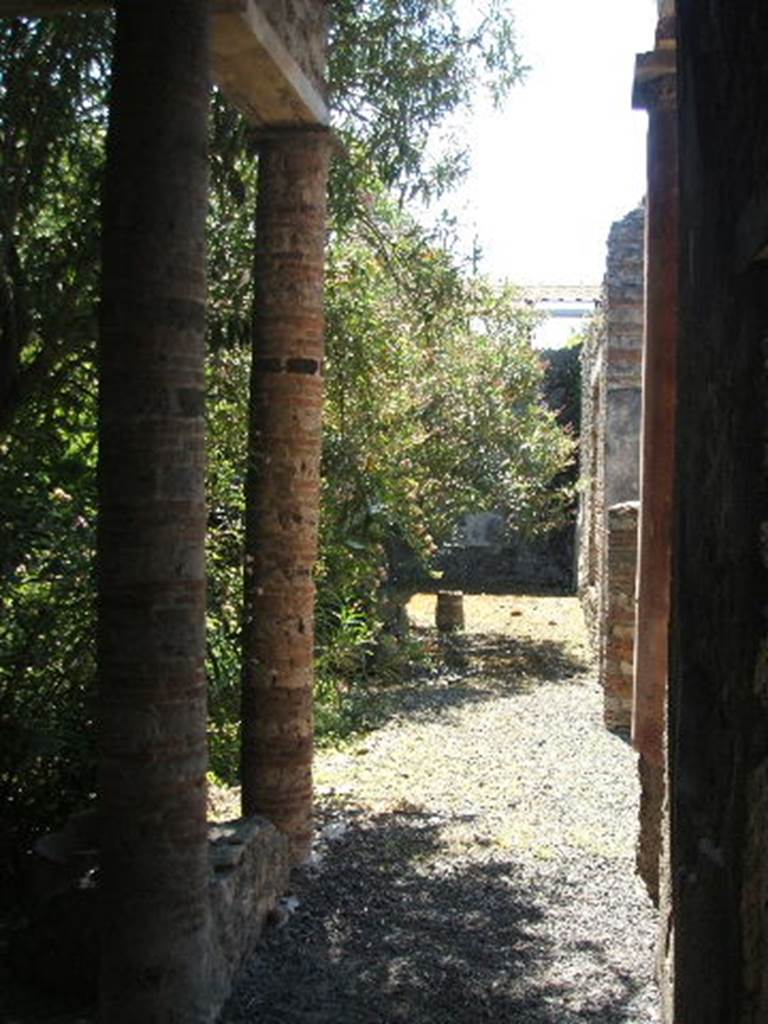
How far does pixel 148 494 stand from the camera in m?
3.49

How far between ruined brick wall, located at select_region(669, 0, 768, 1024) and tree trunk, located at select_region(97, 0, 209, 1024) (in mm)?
1616

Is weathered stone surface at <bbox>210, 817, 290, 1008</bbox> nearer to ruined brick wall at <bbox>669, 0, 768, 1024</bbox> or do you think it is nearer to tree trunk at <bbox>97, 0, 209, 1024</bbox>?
tree trunk at <bbox>97, 0, 209, 1024</bbox>

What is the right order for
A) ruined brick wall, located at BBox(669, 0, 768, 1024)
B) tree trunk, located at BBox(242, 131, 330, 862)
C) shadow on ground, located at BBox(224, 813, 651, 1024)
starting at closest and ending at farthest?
ruined brick wall, located at BBox(669, 0, 768, 1024), shadow on ground, located at BBox(224, 813, 651, 1024), tree trunk, located at BBox(242, 131, 330, 862)

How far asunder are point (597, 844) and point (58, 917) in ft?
9.94

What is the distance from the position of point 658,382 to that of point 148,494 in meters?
2.07

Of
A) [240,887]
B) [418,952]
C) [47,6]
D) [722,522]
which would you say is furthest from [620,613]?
[722,522]

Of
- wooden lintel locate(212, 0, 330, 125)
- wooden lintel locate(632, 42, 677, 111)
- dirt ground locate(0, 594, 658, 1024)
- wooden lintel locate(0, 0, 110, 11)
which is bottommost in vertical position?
dirt ground locate(0, 594, 658, 1024)

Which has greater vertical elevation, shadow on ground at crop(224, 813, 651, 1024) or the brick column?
the brick column

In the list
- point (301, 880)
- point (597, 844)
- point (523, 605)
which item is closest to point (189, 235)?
point (301, 880)

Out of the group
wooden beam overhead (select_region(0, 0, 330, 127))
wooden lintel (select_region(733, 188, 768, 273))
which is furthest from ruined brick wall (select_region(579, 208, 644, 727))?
wooden lintel (select_region(733, 188, 768, 273))

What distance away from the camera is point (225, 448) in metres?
6.30

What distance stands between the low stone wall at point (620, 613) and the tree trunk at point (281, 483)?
4.01 metres

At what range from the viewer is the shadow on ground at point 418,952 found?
13.3 ft

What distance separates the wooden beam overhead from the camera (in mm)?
4211
